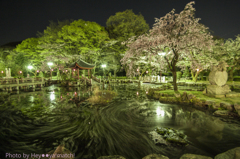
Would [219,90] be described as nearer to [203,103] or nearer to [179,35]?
[203,103]

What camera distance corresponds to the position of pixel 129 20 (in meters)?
26.0

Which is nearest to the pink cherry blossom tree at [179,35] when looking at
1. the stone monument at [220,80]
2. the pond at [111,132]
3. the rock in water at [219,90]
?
the stone monument at [220,80]

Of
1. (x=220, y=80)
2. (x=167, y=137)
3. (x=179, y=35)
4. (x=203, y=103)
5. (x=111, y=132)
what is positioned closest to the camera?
(x=167, y=137)

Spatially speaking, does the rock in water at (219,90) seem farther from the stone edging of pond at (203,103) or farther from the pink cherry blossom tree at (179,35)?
the pink cherry blossom tree at (179,35)

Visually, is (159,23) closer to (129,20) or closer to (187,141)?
(187,141)

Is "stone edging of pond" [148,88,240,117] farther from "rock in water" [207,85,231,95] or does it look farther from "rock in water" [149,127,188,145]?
"rock in water" [149,127,188,145]

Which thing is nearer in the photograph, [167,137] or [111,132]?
[167,137]

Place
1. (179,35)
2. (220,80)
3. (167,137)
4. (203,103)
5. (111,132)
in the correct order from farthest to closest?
(179,35), (220,80), (203,103), (111,132), (167,137)

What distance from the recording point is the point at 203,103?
8055mm

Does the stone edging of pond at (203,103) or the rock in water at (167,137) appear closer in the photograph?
the rock in water at (167,137)

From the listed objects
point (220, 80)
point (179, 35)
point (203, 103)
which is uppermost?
point (179, 35)

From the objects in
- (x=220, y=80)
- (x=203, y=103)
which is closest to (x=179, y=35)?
(x=220, y=80)

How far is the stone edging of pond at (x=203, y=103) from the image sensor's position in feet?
21.3

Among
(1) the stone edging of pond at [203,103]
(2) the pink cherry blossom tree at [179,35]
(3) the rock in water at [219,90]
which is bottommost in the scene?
(1) the stone edging of pond at [203,103]
